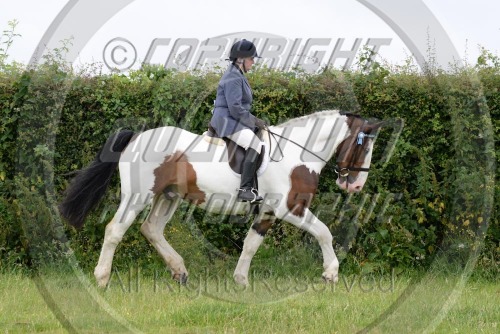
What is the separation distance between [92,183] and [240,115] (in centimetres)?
221

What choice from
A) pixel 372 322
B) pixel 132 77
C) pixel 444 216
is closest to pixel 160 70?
pixel 132 77

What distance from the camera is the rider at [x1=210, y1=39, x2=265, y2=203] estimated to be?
885cm

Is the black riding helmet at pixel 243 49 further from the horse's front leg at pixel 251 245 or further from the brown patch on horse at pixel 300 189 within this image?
the horse's front leg at pixel 251 245

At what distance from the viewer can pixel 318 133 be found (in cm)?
927

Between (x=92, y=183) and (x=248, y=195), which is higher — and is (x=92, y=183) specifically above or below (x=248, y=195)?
below

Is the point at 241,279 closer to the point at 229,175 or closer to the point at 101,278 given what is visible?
the point at 229,175

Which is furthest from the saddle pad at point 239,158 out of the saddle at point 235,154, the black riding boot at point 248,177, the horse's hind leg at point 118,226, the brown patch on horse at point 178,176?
the horse's hind leg at point 118,226

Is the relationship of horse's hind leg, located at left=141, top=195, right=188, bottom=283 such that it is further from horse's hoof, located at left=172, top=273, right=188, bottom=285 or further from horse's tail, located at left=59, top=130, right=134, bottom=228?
horse's tail, located at left=59, top=130, right=134, bottom=228

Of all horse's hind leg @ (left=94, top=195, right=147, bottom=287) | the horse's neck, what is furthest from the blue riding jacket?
horse's hind leg @ (left=94, top=195, right=147, bottom=287)

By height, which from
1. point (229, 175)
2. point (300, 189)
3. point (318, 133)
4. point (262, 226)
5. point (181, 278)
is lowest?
point (181, 278)

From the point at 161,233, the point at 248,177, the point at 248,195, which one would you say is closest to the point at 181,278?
the point at 161,233

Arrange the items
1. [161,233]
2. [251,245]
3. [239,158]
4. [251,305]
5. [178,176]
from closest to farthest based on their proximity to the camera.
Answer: [251,305]
[239,158]
[251,245]
[178,176]
[161,233]

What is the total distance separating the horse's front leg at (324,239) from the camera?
8.84 metres

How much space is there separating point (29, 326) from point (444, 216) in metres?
5.90
